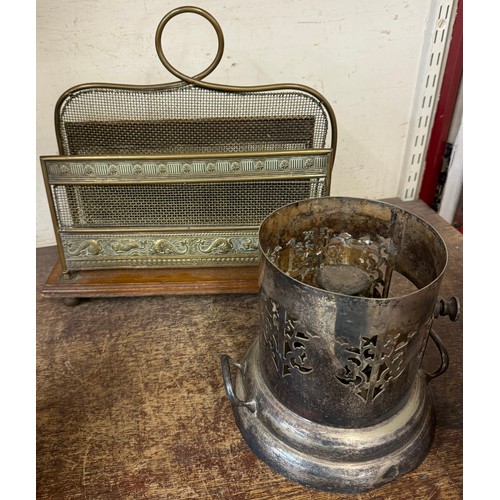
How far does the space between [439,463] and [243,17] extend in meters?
1.07

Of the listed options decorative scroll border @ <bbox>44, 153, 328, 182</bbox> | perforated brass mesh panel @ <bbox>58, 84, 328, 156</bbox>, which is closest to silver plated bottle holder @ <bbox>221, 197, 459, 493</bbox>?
decorative scroll border @ <bbox>44, 153, 328, 182</bbox>

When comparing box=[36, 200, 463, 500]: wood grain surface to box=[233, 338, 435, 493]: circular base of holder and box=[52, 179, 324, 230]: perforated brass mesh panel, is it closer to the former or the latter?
box=[233, 338, 435, 493]: circular base of holder

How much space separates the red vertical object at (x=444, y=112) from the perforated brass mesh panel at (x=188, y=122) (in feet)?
1.84

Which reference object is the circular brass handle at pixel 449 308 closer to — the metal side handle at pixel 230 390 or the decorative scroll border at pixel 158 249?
the metal side handle at pixel 230 390

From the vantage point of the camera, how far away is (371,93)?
1406 millimetres

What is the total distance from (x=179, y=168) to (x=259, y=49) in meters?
0.48

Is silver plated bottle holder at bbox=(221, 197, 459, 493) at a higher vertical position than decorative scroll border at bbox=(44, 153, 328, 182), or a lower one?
lower

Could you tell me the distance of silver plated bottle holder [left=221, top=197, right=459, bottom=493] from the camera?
2.06ft

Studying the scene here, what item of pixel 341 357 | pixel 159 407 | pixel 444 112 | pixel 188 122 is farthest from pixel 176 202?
pixel 444 112

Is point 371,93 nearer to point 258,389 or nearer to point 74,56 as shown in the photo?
point 74,56

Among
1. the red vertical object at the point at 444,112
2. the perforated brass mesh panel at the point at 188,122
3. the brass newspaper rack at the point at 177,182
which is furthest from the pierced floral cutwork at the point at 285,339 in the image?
the red vertical object at the point at 444,112

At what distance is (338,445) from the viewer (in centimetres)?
70

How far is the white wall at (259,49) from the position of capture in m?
1.17

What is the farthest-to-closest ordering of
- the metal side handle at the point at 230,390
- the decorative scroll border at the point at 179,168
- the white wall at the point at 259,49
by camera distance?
the white wall at the point at 259,49
the decorative scroll border at the point at 179,168
the metal side handle at the point at 230,390
